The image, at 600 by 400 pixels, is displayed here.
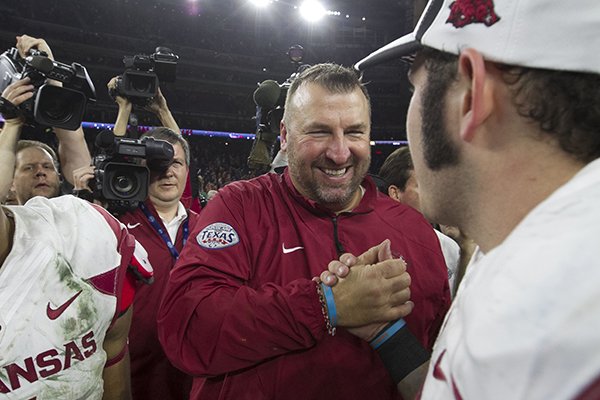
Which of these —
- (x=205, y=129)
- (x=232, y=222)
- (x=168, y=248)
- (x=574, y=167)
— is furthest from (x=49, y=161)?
(x=205, y=129)

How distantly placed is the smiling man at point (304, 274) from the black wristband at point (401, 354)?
3.0 inches

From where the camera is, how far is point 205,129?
1562cm

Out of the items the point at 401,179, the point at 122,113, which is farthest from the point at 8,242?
the point at 401,179

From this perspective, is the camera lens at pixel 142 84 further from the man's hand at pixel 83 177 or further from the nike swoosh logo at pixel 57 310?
the nike swoosh logo at pixel 57 310

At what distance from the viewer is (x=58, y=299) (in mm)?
1154

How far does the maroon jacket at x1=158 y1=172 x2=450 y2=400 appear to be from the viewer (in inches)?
39.0

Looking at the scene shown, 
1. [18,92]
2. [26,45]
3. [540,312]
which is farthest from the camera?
[26,45]

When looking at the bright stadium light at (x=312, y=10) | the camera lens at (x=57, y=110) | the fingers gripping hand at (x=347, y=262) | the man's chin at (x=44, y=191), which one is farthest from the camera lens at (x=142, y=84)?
the bright stadium light at (x=312, y=10)

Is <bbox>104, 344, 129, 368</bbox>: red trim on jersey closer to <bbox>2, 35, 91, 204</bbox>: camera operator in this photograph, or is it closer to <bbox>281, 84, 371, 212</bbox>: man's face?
<bbox>281, 84, 371, 212</bbox>: man's face

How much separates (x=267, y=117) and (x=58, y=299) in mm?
1300

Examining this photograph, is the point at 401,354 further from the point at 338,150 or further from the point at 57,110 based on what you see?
the point at 57,110

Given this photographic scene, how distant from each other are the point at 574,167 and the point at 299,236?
76 cm

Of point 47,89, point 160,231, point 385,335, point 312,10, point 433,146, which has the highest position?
point 312,10

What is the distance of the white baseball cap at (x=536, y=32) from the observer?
54 cm
